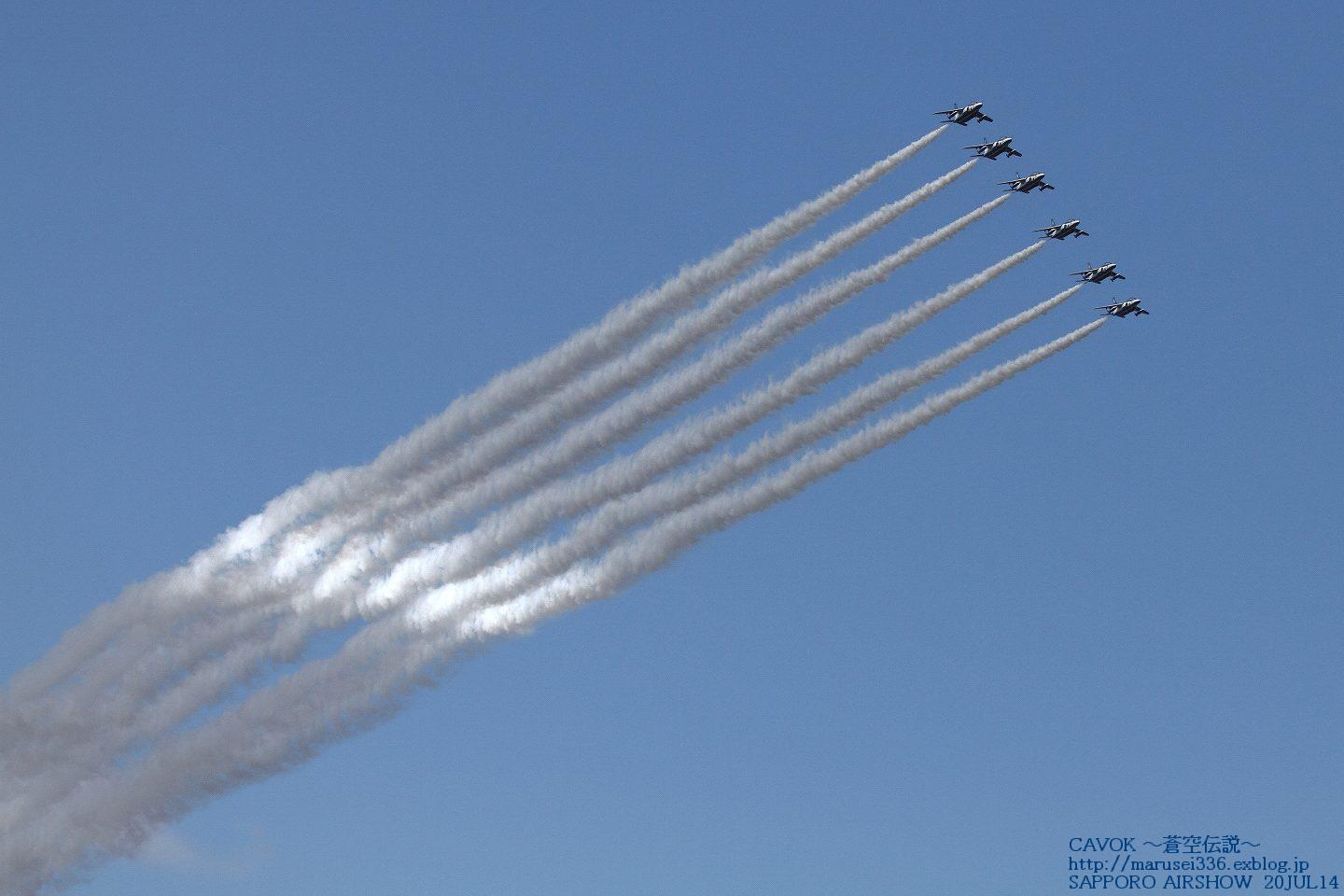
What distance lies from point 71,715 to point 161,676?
3798 millimetres

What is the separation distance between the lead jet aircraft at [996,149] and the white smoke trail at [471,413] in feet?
5.42

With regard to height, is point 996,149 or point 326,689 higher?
point 996,149

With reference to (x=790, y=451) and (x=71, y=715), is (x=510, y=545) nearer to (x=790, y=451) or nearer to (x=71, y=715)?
(x=790, y=451)

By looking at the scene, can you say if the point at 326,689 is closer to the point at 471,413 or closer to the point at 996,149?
the point at 471,413

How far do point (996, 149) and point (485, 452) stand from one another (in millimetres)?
18436

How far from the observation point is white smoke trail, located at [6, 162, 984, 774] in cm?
6322

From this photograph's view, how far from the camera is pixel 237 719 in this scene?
6894 centimetres

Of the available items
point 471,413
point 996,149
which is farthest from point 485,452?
point 996,149

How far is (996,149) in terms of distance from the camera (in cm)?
6750

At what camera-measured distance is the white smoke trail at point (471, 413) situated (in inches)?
2527

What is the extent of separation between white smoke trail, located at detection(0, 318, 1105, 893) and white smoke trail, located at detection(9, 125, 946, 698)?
15.2 ft

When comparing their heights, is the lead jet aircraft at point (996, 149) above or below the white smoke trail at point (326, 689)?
above

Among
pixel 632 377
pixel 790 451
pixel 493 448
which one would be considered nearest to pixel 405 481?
pixel 493 448

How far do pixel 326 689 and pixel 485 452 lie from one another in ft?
29.7
